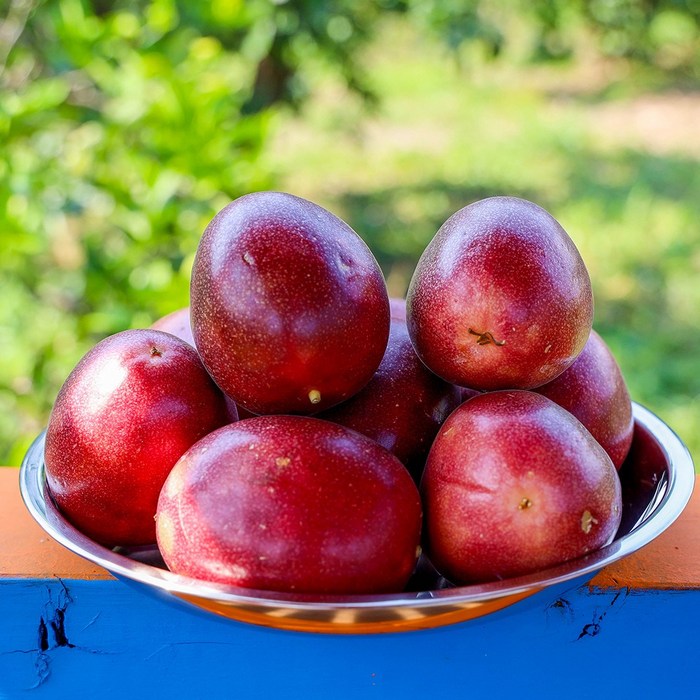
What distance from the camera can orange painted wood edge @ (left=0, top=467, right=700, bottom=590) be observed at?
103cm

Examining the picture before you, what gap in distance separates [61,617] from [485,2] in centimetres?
534

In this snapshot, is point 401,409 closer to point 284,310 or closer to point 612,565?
point 284,310

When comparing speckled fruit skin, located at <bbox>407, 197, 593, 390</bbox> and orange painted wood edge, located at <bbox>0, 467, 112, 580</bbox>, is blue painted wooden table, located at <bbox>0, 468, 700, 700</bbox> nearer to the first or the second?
orange painted wood edge, located at <bbox>0, 467, 112, 580</bbox>

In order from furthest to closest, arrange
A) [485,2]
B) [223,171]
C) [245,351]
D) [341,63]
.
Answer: [485,2] → [341,63] → [223,171] → [245,351]

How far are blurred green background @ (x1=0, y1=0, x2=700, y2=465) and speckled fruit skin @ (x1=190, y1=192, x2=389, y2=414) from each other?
1.05 meters

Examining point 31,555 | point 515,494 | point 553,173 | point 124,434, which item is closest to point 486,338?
point 515,494

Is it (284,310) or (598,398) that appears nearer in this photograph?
(284,310)

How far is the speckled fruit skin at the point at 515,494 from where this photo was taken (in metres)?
0.87

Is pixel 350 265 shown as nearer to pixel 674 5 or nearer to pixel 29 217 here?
pixel 29 217

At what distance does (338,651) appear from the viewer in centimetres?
101

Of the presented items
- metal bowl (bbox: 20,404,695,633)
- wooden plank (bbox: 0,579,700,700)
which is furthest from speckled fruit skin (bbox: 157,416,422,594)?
wooden plank (bbox: 0,579,700,700)

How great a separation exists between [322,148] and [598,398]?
20.1 feet

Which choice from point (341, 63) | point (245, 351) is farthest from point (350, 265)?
point (341, 63)

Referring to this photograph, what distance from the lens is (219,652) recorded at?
1.03m
